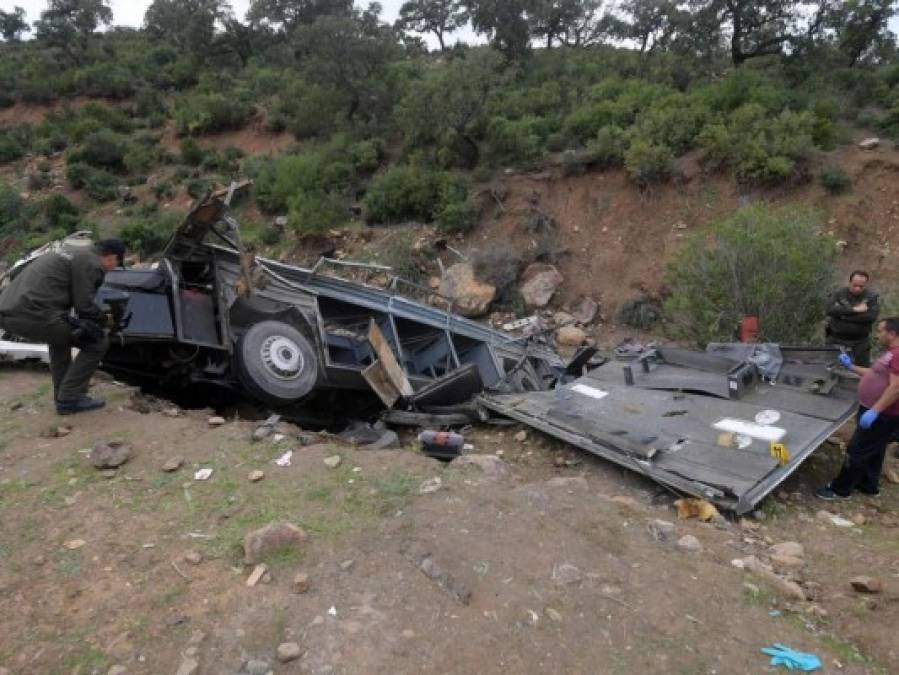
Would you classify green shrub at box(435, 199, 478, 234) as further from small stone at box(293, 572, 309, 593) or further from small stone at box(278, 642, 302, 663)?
small stone at box(278, 642, 302, 663)

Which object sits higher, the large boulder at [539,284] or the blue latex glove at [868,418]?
the blue latex glove at [868,418]

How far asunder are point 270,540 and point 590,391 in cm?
336

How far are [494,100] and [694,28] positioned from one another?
6.31 meters

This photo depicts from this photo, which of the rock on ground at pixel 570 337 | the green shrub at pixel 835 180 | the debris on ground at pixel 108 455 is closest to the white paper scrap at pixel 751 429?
the debris on ground at pixel 108 455

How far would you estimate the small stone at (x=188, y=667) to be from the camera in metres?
2.42

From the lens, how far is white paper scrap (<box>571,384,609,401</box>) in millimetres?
5500

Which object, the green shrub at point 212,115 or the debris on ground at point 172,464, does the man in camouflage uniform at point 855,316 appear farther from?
the green shrub at point 212,115

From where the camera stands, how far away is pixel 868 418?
398 centimetres

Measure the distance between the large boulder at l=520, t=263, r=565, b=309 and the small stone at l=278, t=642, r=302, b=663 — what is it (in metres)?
10.8

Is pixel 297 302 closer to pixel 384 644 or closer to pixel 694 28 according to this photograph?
pixel 384 644

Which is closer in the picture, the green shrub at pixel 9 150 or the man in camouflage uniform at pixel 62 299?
the man in camouflage uniform at pixel 62 299

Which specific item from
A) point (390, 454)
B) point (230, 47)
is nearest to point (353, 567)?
point (390, 454)

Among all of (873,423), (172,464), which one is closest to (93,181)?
(172,464)

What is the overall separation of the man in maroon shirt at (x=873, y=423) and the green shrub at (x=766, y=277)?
2.75m
